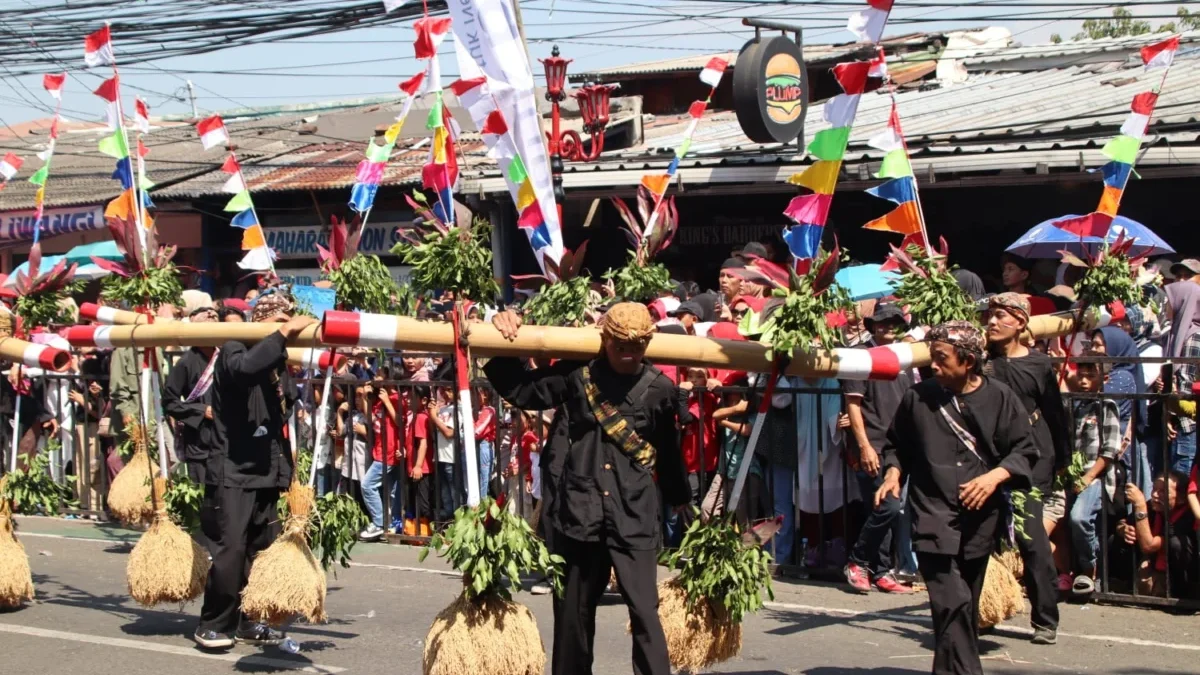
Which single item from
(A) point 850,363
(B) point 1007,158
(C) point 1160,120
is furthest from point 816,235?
(C) point 1160,120

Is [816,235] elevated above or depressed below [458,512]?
above

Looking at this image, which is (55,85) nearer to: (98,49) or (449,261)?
(98,49)

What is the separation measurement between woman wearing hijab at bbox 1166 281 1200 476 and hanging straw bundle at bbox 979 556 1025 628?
1780mm

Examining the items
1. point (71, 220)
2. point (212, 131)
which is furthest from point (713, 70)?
point (71, 220)

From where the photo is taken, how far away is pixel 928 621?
8.45m

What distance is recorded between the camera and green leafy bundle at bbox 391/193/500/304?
6047mm

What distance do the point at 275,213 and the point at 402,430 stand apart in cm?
1144

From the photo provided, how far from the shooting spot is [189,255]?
2222 centimetres

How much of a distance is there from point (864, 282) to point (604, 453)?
5.78m

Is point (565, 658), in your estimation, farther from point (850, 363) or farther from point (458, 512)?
point (850, 363)

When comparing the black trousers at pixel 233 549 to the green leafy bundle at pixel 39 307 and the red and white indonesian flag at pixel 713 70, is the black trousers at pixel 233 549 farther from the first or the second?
the red and white indonesian flag at pixel 713 70

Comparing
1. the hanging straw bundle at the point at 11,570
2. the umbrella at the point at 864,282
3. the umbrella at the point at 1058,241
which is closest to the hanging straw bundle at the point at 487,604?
the hanging straw bundle at the point at 11,570

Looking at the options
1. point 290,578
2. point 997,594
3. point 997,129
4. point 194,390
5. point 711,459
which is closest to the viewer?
point 290,578

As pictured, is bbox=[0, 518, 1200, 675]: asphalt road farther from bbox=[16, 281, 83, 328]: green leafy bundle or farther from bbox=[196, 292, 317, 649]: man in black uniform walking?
bbox=[16, 281, 83, 328]: green leafy bundle
